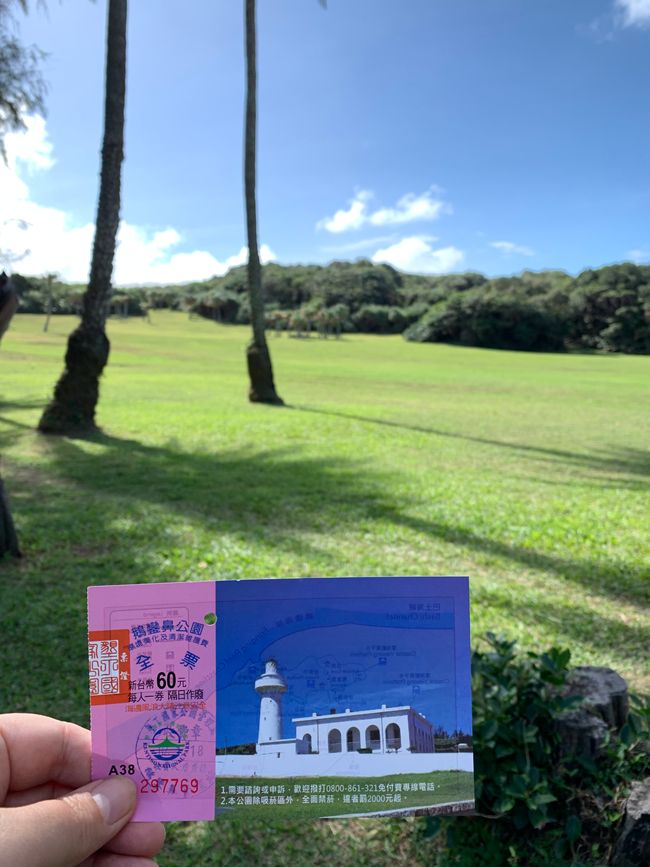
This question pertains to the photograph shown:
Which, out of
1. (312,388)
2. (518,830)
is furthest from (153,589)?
(312,388)

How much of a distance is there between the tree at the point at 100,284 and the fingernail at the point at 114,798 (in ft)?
30.6

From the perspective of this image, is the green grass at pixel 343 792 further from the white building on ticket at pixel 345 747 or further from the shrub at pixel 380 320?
the shrub at pixel 380 320

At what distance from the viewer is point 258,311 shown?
14.4m

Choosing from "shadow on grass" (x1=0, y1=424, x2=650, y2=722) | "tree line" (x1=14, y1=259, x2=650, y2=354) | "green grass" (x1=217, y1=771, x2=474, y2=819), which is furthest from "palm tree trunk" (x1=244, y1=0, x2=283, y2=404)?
"tree line" (x1=14, y1=259, x2=650, y2=354)

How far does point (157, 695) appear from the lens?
116cm

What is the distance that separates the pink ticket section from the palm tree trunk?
531 inches

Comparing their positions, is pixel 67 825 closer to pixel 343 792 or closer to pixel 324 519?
pixel 343 792

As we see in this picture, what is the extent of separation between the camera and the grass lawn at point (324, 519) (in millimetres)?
3383

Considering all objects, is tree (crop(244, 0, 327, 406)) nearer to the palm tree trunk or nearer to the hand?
the palm tree trunk

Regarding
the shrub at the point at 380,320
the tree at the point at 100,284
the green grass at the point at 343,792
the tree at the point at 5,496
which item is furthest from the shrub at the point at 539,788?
the shrub at the point at 380,320

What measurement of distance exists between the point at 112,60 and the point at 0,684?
896cm

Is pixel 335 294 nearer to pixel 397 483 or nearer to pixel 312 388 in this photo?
pixel 312 388

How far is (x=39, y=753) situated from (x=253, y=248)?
543 inches

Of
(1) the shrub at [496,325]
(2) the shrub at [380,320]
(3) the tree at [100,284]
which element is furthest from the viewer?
(2) the shrub at [380,320]
